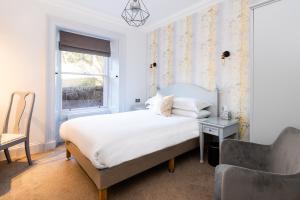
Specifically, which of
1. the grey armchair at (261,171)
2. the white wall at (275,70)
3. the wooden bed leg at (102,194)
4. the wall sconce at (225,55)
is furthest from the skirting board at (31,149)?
the wall sconce at (225,55)

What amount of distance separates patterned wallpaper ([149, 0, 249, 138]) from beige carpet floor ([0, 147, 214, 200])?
1.16 metres

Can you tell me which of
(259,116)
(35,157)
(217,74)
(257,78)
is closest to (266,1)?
(257,78)

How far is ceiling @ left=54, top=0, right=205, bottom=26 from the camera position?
9.82 ft

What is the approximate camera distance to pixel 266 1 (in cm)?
164

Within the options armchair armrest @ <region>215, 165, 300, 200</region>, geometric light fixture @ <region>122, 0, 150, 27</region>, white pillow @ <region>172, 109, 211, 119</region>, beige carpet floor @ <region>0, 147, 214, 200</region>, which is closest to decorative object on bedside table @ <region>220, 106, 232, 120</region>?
white pillow @ <region>172, 109, 211, 119</region>

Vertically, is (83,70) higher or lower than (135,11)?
lower

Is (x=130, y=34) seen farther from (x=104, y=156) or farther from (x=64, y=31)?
(x=104, y=156)

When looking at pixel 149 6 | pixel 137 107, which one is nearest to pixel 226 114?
pixel 137 107

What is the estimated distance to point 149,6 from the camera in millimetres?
3133

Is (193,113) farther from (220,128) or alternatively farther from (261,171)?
(261,171)

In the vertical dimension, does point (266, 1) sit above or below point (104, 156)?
above

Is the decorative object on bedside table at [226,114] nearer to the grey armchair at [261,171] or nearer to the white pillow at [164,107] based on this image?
the white pillow at [164,107]

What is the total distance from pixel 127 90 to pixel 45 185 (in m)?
2.57

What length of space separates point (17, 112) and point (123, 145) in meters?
1.94
